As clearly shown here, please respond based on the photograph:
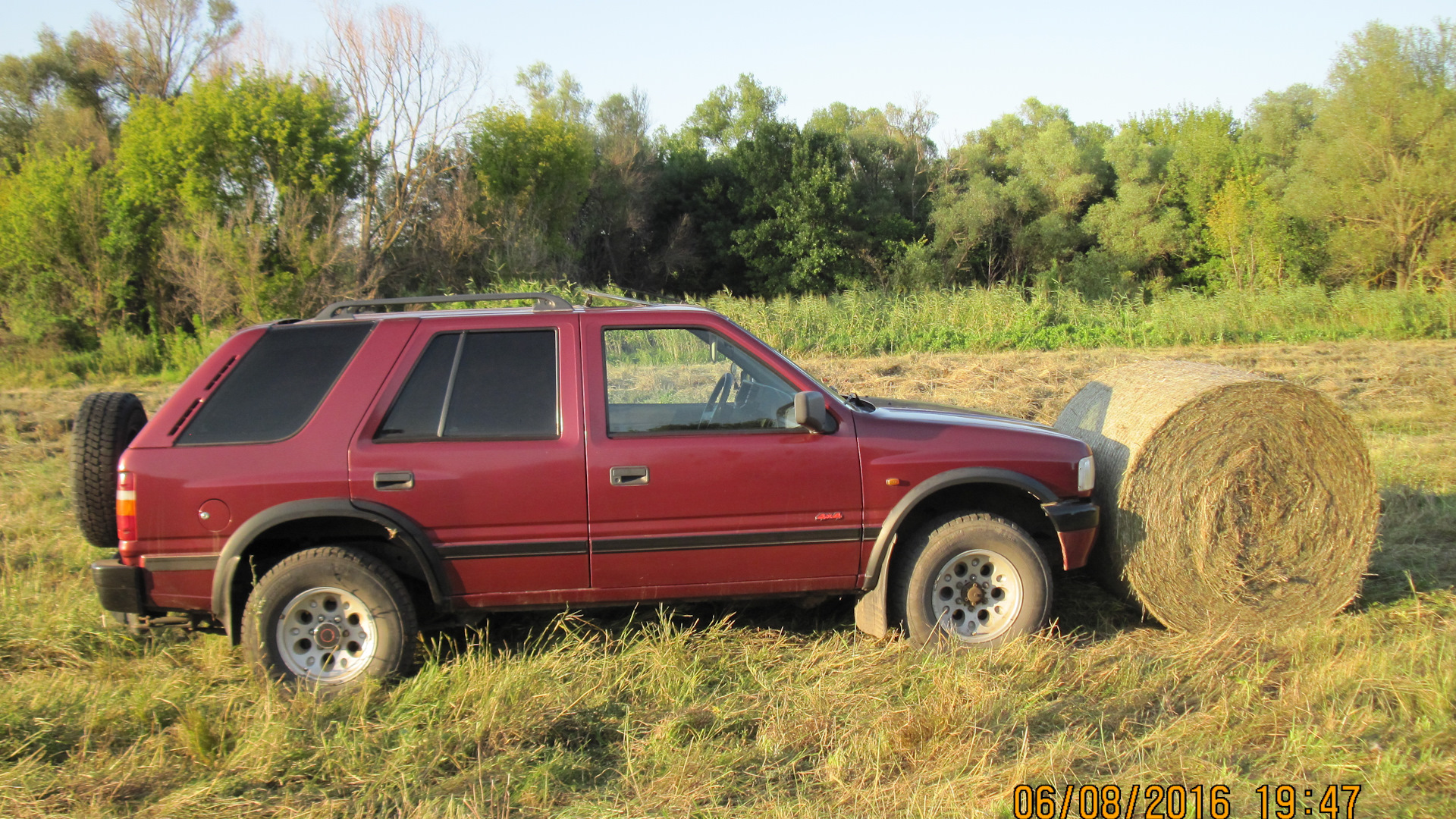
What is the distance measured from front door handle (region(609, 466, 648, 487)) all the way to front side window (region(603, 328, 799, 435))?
180 millimetres

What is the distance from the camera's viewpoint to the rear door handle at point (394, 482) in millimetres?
4152

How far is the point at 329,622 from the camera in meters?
4.20

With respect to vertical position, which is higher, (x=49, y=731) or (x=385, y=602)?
(x=385, y=602)

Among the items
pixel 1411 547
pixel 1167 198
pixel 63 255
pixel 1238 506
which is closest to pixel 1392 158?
pixel 1167 198

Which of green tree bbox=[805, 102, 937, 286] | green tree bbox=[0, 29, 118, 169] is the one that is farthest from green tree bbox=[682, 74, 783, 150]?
green tree bbox=[0, 29, 118, 169]

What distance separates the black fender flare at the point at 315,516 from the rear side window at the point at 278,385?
13.6 inches

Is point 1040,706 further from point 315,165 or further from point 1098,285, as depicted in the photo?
point 1098,285

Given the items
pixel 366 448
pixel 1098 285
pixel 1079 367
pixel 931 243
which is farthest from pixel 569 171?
pixel 366 448

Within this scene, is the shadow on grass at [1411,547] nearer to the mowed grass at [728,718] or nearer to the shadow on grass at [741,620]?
the mowed grass at [728,718]

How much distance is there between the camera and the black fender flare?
4.05 metres

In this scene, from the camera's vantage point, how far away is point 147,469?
4.03 m

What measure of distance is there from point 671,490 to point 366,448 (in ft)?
4.44

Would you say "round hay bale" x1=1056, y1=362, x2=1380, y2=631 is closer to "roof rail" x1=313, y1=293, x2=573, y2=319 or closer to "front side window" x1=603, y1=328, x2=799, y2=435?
"front side window" x1=603, y1=328, x2=799, y2=435

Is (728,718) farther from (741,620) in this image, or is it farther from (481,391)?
(481,391)
